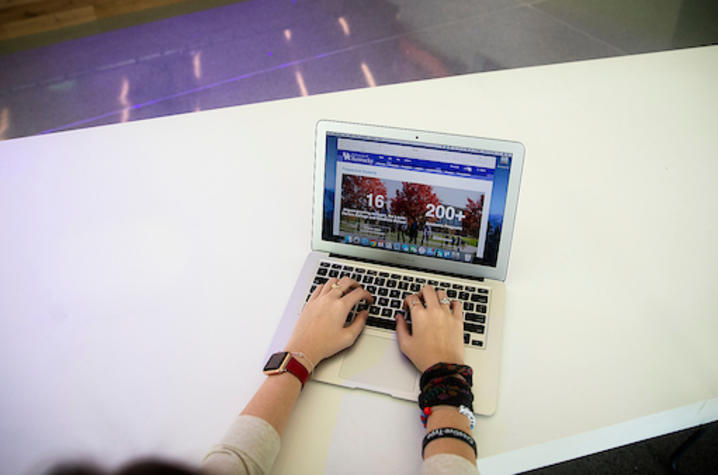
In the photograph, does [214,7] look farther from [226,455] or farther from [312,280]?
[226,455]

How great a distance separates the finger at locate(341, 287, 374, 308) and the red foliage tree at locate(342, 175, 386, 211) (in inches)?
6.3

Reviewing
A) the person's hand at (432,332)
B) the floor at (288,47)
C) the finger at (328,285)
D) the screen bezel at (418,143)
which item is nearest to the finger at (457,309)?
the person's hand at (432,332)

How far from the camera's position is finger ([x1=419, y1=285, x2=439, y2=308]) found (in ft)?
2.98

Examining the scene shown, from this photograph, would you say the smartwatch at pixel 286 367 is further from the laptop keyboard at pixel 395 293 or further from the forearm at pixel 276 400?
the laptop keyboard at pixel 395 293

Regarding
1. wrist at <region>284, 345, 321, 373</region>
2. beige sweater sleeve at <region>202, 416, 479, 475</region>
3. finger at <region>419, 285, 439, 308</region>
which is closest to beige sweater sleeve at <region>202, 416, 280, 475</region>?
beige sweater sleeve at <region>202, 416, 479, 475</region>

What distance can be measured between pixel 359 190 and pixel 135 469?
62cm

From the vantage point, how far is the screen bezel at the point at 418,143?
94cm

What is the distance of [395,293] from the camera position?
98cm

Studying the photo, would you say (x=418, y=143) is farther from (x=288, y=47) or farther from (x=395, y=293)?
(x=288, y=47)

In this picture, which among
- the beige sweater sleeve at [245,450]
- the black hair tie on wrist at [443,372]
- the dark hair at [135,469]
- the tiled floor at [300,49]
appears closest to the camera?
the dark hair at [135,469]

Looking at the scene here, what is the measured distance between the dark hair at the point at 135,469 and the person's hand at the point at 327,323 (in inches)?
13.4

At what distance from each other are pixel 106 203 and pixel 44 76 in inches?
79.2

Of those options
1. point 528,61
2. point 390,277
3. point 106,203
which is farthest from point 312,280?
point 528,61

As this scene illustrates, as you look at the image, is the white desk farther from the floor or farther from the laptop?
the floor
